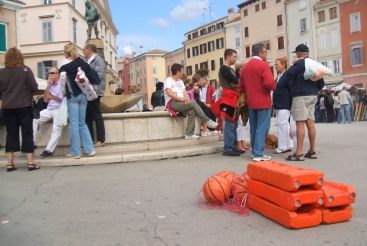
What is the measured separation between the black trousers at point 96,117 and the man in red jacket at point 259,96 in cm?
296

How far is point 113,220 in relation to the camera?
157 inches

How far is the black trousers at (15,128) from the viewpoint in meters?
6.84

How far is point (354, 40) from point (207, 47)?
3263 centimetres

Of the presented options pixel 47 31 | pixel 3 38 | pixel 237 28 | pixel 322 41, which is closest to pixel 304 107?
pixel 3 38

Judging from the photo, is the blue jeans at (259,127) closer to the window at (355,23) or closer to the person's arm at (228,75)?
the person's arm at (228,75)

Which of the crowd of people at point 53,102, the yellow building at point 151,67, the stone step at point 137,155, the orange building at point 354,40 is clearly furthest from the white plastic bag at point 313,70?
the yellow building at point 151,67

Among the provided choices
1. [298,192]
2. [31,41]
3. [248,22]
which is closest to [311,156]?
[298,192]

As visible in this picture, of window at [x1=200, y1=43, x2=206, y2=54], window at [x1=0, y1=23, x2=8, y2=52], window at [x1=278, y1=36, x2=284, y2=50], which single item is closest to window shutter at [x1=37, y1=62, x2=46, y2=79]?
window at [x1=0, y1=23, x2=8, y2=52]

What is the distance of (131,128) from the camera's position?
8688 millimetres

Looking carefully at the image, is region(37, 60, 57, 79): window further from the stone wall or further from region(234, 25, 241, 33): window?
the stone wall

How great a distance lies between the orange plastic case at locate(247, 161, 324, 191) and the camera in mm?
3488

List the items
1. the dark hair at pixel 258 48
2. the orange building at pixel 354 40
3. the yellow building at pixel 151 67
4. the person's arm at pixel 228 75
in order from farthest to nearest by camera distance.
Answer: the yellow building at pixel 151 67
the orange building at pixel 354 40
the person's arm at pixel 228 75
the dark hair at pixel 258 48

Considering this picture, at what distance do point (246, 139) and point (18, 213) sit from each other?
17.6 ft

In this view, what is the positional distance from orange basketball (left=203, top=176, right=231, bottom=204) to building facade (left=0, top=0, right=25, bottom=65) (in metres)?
32.1
